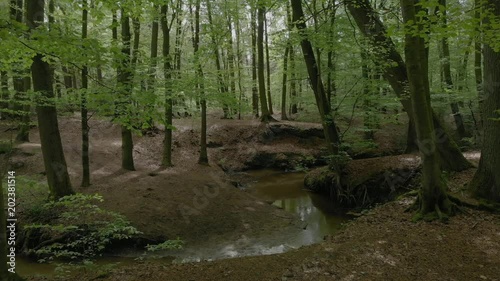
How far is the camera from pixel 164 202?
10672 millimetres

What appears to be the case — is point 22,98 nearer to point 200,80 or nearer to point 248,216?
point 200,80

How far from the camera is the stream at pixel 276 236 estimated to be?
7.98 m

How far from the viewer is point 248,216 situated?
11.0 metres

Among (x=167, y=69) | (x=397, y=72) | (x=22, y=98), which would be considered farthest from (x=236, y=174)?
Result: (x=22, y=98)

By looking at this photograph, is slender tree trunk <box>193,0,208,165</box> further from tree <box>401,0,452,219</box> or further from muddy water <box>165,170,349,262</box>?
tree <box>401,0,452,219</box>

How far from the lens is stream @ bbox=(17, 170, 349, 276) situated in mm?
7984

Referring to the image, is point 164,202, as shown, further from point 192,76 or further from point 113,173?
point 192,76

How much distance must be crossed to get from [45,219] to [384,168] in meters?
10.8

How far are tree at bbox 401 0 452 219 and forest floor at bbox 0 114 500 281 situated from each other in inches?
18.2

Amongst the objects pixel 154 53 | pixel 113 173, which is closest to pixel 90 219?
pixel 113 173

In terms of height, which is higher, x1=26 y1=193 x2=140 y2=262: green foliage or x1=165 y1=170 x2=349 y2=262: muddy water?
x1=26 y1=193 x2=140 y2=262: green foliage

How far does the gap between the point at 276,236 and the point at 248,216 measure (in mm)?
1687

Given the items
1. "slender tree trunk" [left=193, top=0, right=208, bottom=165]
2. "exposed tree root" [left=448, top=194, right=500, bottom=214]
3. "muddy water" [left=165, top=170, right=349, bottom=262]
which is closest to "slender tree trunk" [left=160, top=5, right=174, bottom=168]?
"slender tree trunk" [left=193, top=0, right=208, bottom=165]

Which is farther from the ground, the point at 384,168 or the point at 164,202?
the point at 384,168
